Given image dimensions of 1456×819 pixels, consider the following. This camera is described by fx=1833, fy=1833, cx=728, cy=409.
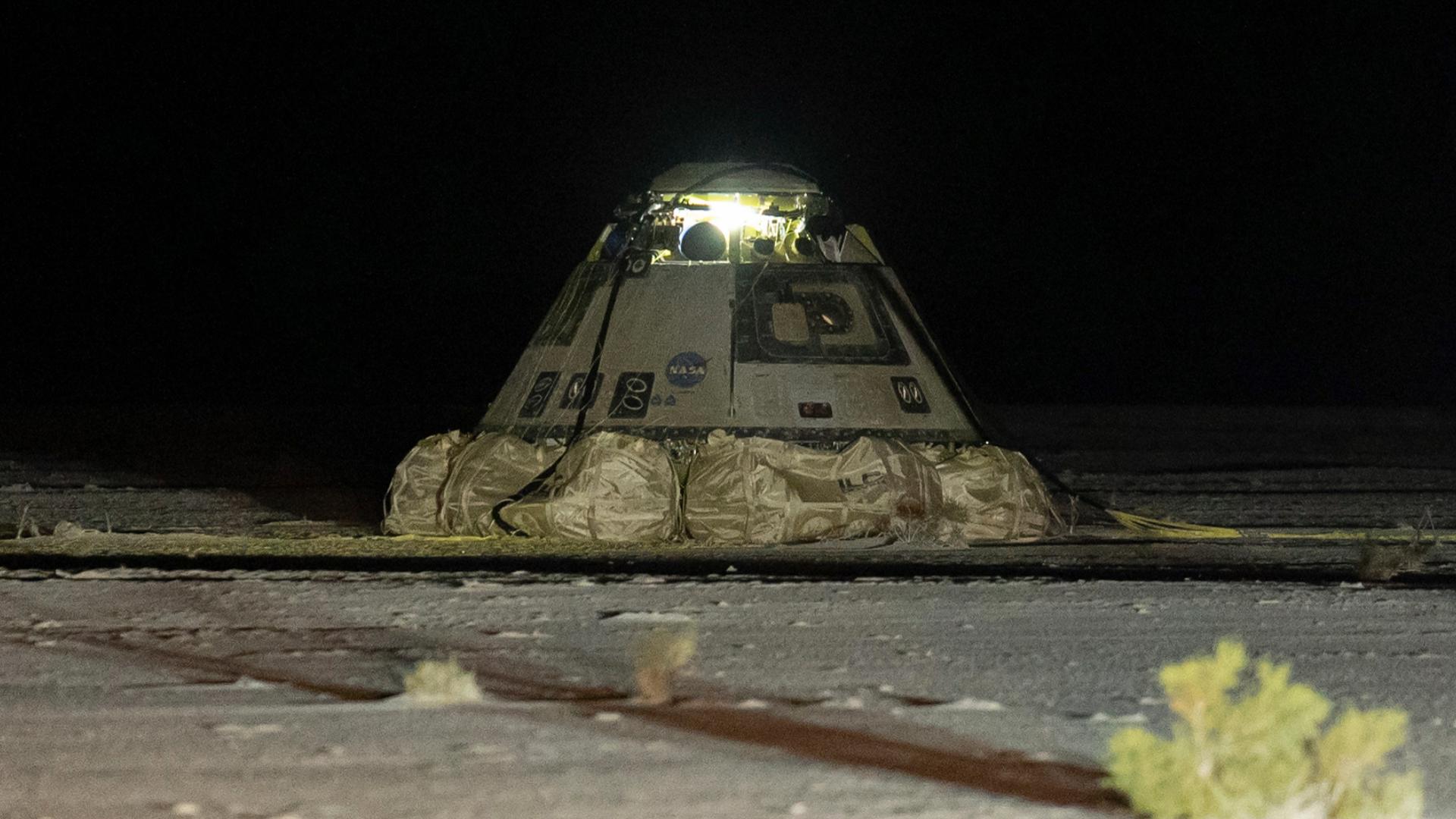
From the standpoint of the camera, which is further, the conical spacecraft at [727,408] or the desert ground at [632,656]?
the conical spacecraft at [727,408]

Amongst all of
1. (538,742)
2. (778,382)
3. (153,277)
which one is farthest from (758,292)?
(153,277)

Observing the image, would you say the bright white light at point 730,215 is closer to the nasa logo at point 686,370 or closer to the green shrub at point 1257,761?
the nasa logo at point 686,370

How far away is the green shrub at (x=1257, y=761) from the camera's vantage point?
4.81m

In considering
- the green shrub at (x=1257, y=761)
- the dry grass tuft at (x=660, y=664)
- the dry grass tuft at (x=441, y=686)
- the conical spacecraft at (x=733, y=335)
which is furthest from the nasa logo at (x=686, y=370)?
the green shrub at (x=1257, y=761)

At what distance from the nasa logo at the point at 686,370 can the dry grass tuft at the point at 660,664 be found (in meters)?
3.92

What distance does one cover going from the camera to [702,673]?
22.9 ft

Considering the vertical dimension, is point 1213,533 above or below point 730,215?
below

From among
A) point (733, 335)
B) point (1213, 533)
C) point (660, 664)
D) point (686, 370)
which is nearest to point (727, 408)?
point (686, 370)

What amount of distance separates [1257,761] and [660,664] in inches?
92.5

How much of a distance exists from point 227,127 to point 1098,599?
37.6 m

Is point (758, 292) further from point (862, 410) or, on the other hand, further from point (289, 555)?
point (289, 555)

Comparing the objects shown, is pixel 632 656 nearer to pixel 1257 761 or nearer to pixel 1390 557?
pixel 1257 761

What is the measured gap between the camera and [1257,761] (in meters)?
4.90

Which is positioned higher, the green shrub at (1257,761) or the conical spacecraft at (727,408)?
the conical spacecraft at (727,408)
